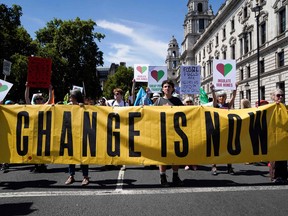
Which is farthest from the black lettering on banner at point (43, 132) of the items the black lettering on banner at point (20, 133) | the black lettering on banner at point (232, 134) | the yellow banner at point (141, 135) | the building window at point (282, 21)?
the building window at point (282, 21)

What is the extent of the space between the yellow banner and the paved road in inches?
19.7

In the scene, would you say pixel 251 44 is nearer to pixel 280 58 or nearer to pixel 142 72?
pixel 280 58

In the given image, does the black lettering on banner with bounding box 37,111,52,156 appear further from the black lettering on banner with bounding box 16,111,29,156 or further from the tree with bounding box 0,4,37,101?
the tree with bounding box 0,4,37,101

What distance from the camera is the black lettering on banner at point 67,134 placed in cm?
660

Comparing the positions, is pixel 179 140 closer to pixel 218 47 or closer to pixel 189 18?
pixel 218 47

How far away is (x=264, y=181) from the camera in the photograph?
6.89 meters

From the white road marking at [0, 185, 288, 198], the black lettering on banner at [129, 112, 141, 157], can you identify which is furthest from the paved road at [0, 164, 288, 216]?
the black lettering on banner at [129, 112, 141, 157]

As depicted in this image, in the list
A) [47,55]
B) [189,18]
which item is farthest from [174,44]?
[47,55]

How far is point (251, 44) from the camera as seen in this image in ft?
158

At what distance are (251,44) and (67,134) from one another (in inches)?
1789

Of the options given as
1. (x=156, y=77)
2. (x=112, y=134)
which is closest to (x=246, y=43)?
(x=156, y=77)

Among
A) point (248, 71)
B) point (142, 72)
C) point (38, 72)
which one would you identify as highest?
point (248, 71)

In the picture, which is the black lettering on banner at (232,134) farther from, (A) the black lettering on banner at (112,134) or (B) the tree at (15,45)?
(B) the tree at (15,45)

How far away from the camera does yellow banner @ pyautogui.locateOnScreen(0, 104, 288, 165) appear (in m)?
6.55
